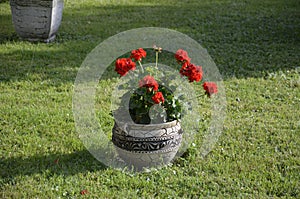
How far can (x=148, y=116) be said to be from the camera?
3.77 metres

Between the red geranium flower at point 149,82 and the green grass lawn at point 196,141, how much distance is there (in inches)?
28.2

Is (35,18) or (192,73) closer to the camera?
(192,73)

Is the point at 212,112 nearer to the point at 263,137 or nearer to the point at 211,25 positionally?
the point at 263,137

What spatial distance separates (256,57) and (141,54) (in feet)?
11.7

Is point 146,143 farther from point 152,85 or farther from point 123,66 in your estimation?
point 123,66

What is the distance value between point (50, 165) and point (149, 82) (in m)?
1.11

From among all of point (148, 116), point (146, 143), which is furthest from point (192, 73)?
point (146, 143)

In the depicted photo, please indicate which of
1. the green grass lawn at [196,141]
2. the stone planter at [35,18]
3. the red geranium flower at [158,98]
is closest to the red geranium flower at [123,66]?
the red geranium flower at [158,98]

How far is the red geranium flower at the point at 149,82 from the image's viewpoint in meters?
3.62

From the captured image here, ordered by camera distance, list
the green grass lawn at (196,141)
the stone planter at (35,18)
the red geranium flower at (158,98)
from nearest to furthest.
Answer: the red geranium flower at (158,98) < the green grass lawn at (196,141) < the stone planter at (35,18)

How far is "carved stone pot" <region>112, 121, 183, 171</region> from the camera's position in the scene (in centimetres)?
369

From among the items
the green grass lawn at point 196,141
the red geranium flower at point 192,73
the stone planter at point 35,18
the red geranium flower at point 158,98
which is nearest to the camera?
the red geranium flower at point 158,98

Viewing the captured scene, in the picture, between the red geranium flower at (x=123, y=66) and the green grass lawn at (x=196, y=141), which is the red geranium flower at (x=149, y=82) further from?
the green grass lawn at (x=196, y=141)

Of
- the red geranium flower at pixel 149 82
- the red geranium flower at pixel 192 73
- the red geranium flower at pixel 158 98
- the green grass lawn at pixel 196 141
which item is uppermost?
the red geranium flower at pixel 192 73
